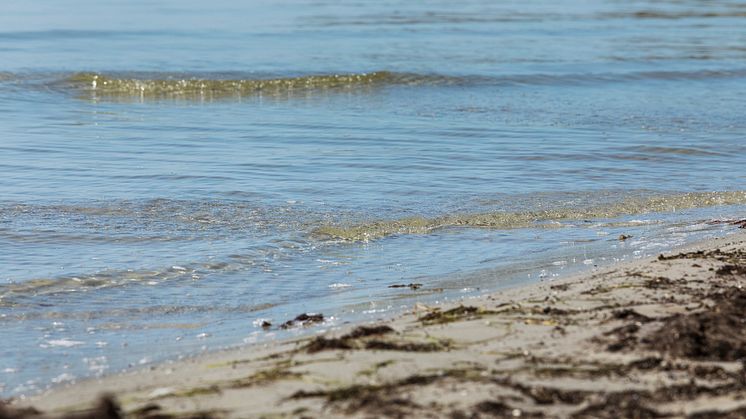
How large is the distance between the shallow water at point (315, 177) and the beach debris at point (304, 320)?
0.11 meters

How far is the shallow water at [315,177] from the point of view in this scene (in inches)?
240

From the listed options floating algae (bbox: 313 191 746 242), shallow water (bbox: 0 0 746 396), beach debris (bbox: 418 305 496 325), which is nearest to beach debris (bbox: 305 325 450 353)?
beach debris (bbox: 418 305 496 325)

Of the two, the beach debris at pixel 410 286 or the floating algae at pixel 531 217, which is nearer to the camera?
the beach debris at pixel 410 286

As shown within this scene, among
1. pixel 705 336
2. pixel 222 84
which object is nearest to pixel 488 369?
pixel 705 336

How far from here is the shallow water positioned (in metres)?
6.09

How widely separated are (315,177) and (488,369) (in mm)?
5975

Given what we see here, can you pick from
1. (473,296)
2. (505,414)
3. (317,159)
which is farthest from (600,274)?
(317,159)

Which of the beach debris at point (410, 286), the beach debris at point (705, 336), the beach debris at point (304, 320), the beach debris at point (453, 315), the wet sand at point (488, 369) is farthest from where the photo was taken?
the beach debris at point (410, 286)

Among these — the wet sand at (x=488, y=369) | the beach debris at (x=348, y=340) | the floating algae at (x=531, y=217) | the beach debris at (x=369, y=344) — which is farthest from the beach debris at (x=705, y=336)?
the floating algae at (x=531, y=217)

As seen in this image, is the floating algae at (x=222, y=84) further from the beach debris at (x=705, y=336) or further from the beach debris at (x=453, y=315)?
the beach debris at (x=705, y=336)

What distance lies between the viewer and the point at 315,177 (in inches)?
392

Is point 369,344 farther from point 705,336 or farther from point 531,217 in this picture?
point 531,217

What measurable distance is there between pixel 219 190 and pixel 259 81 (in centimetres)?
976

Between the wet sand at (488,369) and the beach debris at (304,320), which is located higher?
the wet sand at (488,369)
